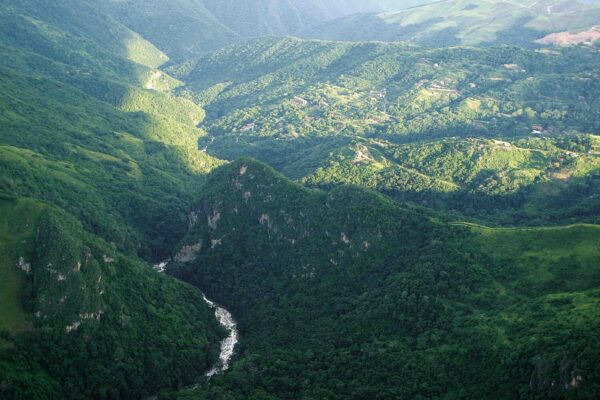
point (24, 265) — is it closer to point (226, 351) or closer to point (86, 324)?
point (86, 324)

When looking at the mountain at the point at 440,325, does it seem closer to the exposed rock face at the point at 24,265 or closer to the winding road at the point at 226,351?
the winding road at the point at 226,351

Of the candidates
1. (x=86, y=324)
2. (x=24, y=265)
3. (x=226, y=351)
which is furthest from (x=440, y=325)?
(x=24, y=265)

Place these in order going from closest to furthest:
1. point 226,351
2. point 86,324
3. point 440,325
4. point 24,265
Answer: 1. point 440,325
2. point 86,324
3. point 24,265
4. point 226,351

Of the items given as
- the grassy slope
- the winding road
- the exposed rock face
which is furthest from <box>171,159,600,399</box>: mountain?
the exposed rock face

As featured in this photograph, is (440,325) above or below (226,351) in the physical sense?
above

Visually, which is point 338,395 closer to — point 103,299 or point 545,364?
point 545,364

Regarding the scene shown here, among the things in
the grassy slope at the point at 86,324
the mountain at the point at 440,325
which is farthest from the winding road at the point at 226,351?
the mountain at the point at 440,325

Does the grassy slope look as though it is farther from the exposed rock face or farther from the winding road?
the winding road

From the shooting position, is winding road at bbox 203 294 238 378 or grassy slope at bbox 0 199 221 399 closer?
grassy slope at bbox 0 199 221 399

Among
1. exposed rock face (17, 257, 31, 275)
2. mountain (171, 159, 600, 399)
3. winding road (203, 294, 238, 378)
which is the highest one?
exposed rock face (17, 257, 31, 275)

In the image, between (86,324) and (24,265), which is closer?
(86,324)

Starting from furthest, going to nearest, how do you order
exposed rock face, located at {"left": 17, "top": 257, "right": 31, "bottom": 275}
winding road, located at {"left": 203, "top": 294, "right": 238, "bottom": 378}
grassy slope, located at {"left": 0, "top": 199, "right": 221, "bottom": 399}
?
winding road, located at {"left": 203, "top": 294, "right": 238, "bottom": 378} → exposed rock face, located at {"left": 17, "top": 257, "right": 31, "bottom": 275} → grassy slope, located at {"left": 0, "top": 199, "right": 221, "bottom": 399}

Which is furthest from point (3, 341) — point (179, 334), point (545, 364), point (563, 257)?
point (563, 257)
